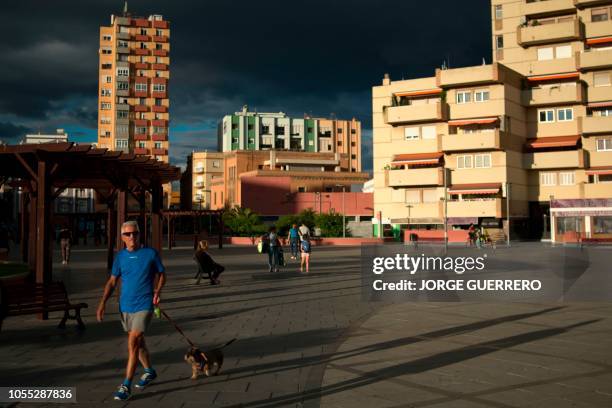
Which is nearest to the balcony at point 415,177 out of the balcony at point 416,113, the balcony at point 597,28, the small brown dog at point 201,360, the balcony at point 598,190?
the balcony at point 416,113

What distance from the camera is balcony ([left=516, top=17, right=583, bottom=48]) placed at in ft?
180

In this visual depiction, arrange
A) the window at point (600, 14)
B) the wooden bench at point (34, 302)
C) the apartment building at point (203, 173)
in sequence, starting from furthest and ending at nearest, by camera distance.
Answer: the apartment building at point (203, 173), the window at point (600, 14), the wooden bench at point (34, 302)

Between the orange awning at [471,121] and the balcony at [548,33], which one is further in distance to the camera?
the balcony at [548,33]

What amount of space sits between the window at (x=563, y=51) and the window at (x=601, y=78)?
127 inches

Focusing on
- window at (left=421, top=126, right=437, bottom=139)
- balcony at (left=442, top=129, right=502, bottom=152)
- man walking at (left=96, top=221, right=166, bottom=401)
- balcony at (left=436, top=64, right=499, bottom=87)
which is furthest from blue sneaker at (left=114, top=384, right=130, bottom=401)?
window at (left=421, top=126, right=437, bottom=139)

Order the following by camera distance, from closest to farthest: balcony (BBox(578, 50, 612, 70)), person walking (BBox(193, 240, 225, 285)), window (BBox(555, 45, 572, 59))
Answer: person walking (BBox(193, 240, 225, 285)) < balcony (BBox(578, 50, 612, 70)) < window (BBox(555, 45, 572, 59))

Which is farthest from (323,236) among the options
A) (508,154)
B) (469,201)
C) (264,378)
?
(264,378)

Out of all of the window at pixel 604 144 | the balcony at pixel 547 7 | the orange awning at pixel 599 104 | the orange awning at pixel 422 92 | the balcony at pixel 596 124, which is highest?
the balcony at pixel 547 7

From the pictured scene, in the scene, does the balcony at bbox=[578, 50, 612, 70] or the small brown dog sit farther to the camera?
the balcony at bbox=[578, 50, 612, 70]

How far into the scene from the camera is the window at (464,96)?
55750 mm

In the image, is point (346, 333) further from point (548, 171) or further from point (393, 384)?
point (548, 171)

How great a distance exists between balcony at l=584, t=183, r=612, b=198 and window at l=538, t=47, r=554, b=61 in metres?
12.9

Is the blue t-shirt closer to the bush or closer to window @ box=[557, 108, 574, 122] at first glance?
the bush

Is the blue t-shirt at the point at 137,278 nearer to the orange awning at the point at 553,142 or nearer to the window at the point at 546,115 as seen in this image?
the orange awning at the point at 553,142
